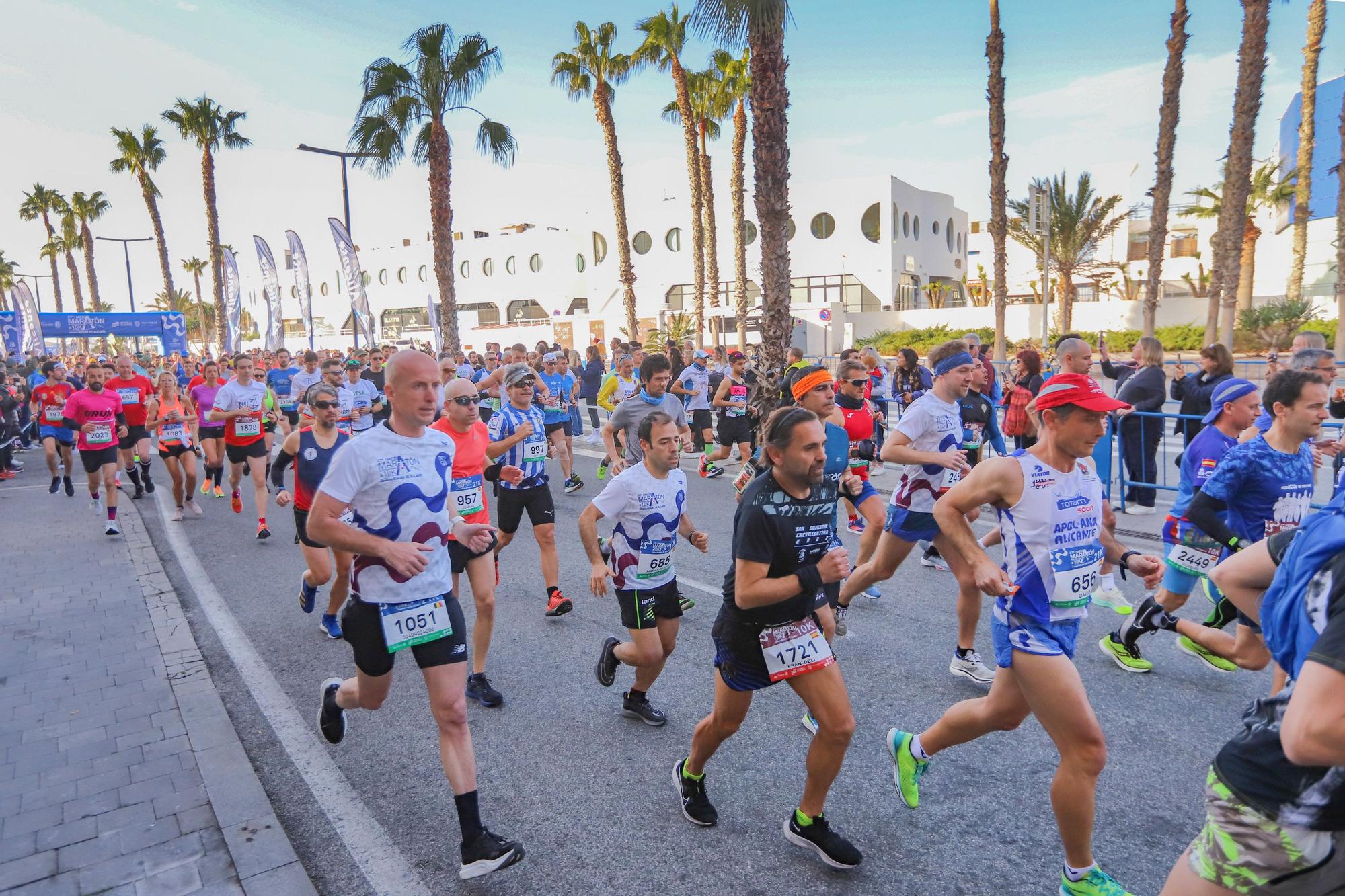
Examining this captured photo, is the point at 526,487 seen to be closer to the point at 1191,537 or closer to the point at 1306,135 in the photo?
the point at 1191,537

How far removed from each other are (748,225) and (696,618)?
44.9 metres

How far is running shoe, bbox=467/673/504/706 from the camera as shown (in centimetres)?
483

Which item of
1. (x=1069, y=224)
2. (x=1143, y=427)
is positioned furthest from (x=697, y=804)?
(x=1069, y=224)

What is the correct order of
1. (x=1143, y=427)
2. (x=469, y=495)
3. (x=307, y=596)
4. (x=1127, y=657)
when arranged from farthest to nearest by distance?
(x=1143, y=427)
(x=307, y=596)
(x=469, y=495)
(x=1127, y=657)

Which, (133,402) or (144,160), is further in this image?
(144,160)

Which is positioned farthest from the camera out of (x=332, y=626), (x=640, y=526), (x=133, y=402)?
(x=133, y=402)

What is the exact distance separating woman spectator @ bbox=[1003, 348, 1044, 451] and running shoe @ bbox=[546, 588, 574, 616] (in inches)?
180

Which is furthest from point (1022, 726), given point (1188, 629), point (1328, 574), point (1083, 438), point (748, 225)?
point (748, 225)

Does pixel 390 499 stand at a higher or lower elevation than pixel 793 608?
higher

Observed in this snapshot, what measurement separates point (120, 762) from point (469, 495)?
233cm

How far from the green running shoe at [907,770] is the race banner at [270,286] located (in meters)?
27.0

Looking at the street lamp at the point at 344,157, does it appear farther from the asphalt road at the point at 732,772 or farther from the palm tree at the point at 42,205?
the palm tree at the point at 42,205

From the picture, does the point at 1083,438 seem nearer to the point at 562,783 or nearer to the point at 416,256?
the point at 562,783

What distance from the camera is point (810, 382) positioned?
532 centimetres
